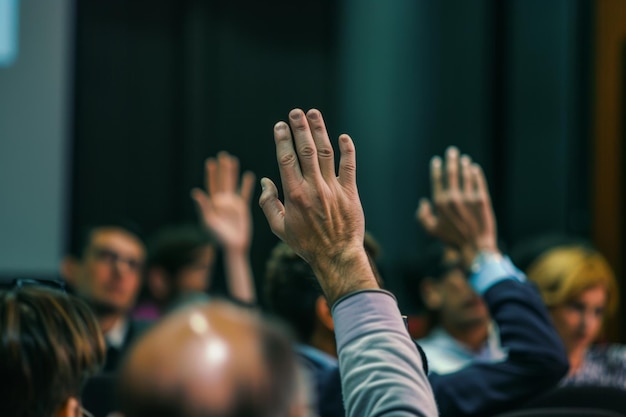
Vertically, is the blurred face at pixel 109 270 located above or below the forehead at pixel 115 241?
below

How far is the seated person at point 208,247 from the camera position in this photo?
3379 millimetres

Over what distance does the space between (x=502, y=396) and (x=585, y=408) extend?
26 centimetres

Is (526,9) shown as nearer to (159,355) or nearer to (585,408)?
(585,408)

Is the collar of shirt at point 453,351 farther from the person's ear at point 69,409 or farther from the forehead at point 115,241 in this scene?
the person's ear at point 69,409

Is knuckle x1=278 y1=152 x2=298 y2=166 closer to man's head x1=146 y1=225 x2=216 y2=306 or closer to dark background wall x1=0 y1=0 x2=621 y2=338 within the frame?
man's head x1=146 y1=225 x2=216 y2=306

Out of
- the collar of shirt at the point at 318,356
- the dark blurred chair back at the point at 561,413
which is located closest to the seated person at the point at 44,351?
the collar of shirt at the point at 318,356

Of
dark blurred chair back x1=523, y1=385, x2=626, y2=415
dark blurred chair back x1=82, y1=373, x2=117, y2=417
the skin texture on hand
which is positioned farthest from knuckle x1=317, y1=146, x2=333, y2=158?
dark blurred chair back x1=82, y1=373, x2=117, y2=417

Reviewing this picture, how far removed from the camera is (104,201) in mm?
5625

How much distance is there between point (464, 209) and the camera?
2.22m

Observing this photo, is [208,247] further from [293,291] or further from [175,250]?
[293,291]

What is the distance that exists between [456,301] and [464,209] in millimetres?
1362

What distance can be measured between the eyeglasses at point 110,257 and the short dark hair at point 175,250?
0.23 ft

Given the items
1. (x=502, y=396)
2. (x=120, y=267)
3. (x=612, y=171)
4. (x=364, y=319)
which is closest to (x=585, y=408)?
(x=502, y=396)

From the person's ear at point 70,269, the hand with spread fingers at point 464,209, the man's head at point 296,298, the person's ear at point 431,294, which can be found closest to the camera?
the hand with spread fingers at point 464,209
